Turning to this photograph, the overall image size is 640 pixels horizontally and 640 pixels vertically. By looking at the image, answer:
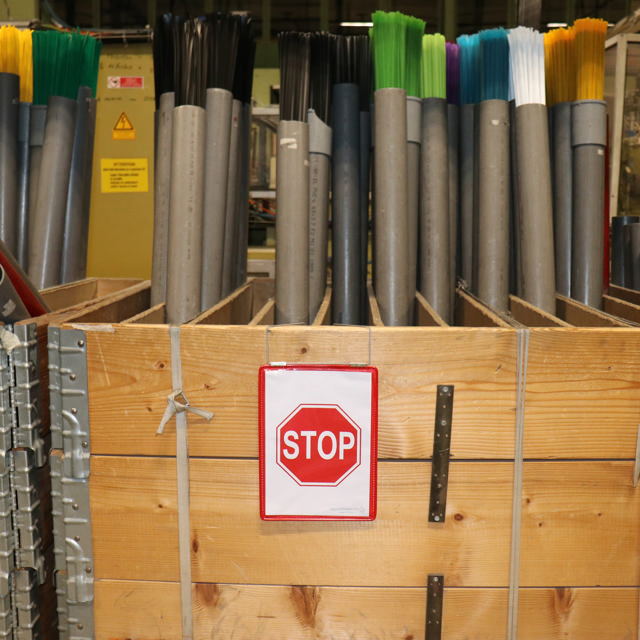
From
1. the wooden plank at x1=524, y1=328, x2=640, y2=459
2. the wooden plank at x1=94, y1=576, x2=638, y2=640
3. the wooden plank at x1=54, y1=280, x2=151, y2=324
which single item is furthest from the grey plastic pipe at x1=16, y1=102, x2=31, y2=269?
the wooden plank at x1=524, y1=328, x2=640, y2=459

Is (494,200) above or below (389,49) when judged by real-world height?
below

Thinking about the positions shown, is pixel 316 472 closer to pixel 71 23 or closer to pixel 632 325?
pixel 632 325

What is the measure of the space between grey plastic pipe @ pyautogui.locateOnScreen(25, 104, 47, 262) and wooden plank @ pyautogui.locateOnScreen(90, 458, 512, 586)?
2.91ft

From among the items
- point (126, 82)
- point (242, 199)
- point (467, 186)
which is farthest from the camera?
point (126, 82)

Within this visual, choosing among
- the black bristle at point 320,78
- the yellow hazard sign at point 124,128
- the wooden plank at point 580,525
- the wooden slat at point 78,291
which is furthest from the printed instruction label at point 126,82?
the wooden plank at point 580,525

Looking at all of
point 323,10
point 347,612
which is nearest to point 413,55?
point 347,612

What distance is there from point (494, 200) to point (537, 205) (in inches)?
3.6

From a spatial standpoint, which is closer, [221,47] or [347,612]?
[347,612]

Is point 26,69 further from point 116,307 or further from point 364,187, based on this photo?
point 364,187

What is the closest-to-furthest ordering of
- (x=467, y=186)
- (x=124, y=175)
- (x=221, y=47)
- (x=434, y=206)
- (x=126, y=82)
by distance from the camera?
(x=221, y=47) → (x=434, y=206) → (x=467, y=186) → (x=126, y=82) → (x=124, y=175)

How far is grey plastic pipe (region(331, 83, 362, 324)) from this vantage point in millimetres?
1372

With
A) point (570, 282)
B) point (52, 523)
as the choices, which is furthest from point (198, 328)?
point (570, 282)

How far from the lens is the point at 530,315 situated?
1144 mm

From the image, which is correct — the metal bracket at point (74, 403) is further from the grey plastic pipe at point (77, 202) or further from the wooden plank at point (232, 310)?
the grey plastic pipe at point (77, 202)
